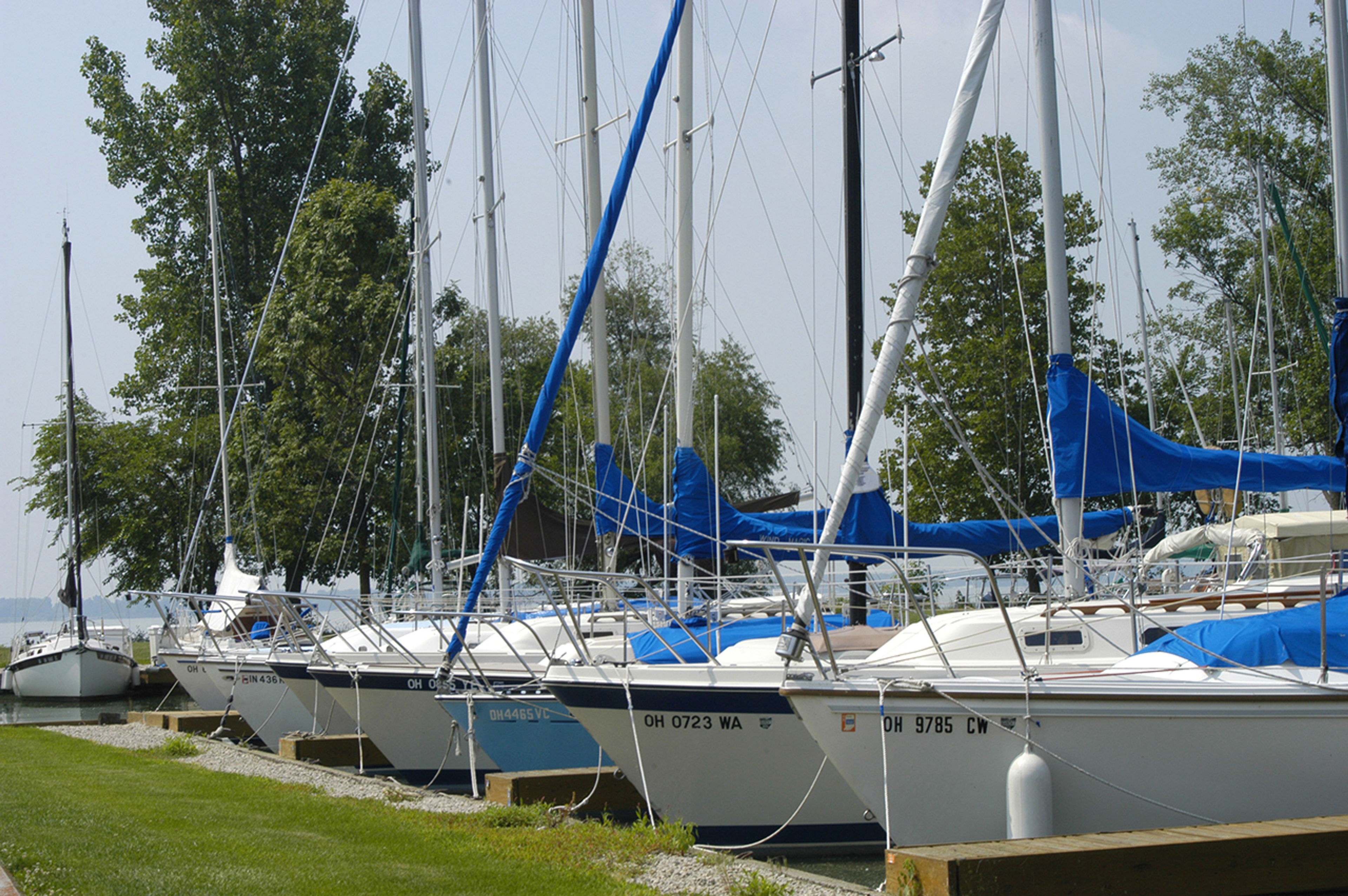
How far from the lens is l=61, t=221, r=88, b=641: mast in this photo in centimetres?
3422

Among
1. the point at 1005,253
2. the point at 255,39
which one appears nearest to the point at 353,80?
the point at 255,39

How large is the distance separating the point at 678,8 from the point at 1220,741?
Answer: 9390mm

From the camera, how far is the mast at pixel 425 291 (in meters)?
21.2

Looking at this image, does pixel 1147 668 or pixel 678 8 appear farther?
pixel 678 8

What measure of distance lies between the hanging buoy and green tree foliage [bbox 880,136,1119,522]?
66.6 feet

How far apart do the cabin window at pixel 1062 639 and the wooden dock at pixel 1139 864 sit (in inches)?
131

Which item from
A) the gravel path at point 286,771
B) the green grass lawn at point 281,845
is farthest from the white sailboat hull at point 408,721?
the green grass lawn at point 281,845

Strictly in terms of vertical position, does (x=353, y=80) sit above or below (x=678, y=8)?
above

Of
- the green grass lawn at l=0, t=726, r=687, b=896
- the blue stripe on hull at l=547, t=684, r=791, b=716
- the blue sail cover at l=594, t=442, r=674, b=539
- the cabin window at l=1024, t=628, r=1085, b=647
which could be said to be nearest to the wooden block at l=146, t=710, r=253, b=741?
the green grass lawn at l=0, t=726, r=687, b=896

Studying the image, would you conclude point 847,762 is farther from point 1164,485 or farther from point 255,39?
point 255,39

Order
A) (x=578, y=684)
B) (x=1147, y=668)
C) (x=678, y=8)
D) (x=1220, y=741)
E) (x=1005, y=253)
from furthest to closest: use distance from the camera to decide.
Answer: (x=1005, y=253), (x=678, y=8), (x=578, y=684), (x=1147, y=668), (x=1220, y=741)

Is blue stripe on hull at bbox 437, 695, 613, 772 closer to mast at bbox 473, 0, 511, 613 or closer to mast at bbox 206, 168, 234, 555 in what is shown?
mast at bbox 473, 0, 511, 613

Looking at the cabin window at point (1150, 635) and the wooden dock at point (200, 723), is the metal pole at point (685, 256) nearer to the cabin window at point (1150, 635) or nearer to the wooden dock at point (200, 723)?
the cabin window at point (1150, 635)

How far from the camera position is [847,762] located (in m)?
8.55
